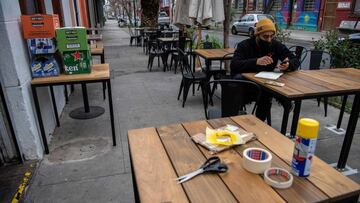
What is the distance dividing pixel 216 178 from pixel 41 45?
2566 millimetres

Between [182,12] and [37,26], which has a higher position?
[182,12]

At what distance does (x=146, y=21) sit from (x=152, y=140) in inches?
482

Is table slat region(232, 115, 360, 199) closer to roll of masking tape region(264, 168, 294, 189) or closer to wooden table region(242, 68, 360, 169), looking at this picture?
roll of masking tape region(264, 168, 294, 189)

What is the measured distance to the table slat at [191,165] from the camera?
112 centimetres

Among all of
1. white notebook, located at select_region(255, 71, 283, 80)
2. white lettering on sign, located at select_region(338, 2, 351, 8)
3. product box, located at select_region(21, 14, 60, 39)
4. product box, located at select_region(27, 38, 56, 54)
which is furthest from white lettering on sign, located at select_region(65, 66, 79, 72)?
white lettering on sign, located at select_region(338, 2, 351, 8)

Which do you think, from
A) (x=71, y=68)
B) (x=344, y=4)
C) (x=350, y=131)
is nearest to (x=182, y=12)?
(x=71, y=68)

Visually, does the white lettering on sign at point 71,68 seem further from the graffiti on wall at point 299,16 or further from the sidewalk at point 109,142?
the graffiti on wall at point 299,16

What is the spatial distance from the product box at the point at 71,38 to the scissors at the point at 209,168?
2329 millimetres

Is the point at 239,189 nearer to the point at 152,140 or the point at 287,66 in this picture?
the point at 152,140

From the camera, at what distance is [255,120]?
1.85 metres

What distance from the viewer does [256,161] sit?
4.04 feet

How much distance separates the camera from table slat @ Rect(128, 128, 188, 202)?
113 centimetres

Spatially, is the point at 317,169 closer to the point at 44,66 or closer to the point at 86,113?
the point at 44,66

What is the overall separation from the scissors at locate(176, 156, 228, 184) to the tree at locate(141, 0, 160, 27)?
12.5 meters
